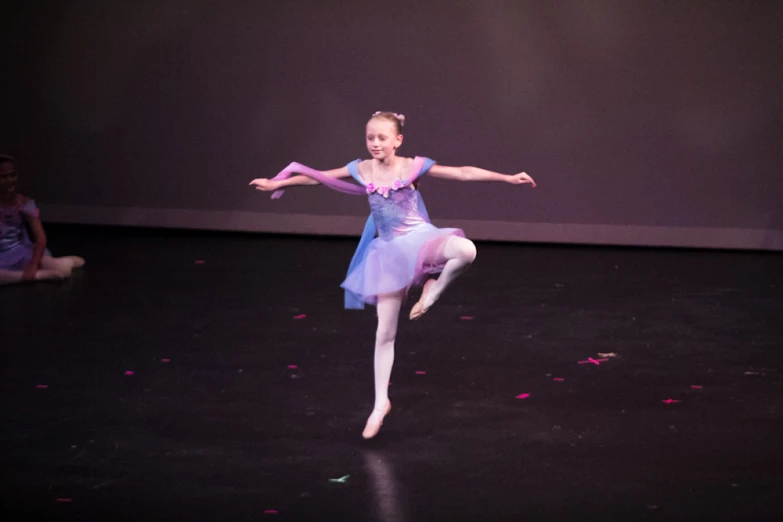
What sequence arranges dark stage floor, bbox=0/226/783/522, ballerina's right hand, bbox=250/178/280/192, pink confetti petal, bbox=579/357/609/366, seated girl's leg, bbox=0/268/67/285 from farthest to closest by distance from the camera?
seated girl's leg, bbox=0/268/67/285, pink confetti petal, bbox=579/357/609/366, ballerina's right hand, bbox=250/178/280/192, dark stage floor, bbox=0/226/783/522

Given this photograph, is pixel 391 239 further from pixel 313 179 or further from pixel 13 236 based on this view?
pixel 13 236

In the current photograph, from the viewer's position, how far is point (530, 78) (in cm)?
691

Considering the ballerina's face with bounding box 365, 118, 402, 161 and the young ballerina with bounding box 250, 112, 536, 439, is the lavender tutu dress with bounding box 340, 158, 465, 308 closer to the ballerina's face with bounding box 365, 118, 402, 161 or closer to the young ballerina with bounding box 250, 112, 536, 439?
the young ballerina with bounding box 250, 112, 536, 439

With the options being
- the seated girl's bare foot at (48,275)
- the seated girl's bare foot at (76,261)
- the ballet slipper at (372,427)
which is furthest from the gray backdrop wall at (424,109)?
the ballet slipper at (372,427)

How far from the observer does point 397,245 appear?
339 cm

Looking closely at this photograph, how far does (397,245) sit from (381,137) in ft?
1.09

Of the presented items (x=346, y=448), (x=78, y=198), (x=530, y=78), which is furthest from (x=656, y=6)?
(x=346, y=448)

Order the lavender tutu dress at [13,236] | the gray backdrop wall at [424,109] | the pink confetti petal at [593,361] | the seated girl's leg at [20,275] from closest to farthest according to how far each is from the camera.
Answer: the pink confetti petal at [593,361], the seated girl's leg at [20,275], the lavender tutu dress at [13,236], the gray backdrop wall at [424,109]

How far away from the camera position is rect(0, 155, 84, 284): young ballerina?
18.4 feet

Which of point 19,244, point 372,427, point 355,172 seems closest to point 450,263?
point 355,172

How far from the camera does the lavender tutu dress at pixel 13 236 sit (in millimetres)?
5715

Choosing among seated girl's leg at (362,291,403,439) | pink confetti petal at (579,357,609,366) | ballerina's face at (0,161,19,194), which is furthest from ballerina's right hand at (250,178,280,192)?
ballerina's face at (0,161,19,194)

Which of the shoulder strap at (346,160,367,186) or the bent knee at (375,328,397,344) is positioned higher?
the shoulder strap at (346,160,367,186)

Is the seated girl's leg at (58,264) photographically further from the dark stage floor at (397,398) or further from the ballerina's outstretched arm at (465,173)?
the ballerina's outstretched arm at (465,173)
